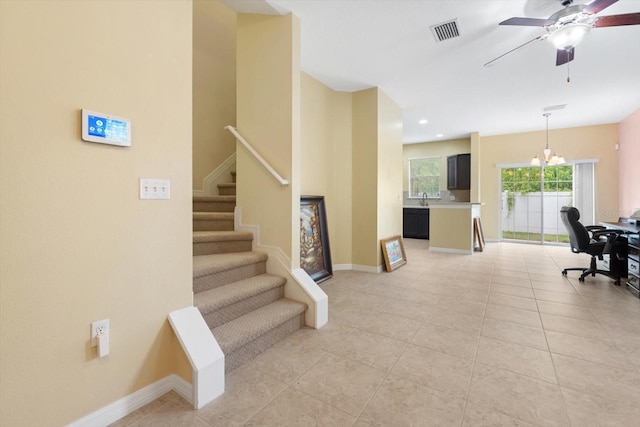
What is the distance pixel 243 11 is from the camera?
103 inches

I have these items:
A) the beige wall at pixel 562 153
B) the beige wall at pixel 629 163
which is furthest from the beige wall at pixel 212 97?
the beige wall at pixel 629 163

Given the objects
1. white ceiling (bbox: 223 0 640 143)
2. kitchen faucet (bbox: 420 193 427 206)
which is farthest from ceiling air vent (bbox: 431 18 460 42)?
kitchen faucet (bbox: 420 193 427 206)

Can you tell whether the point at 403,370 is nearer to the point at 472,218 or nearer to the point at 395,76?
the point at 395,76

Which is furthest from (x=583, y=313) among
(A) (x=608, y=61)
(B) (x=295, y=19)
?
(B) (x=295, y=19)

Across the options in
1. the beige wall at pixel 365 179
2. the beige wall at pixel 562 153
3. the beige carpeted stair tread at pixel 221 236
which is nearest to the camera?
the beige carpeted stair tread at pixel 221 236

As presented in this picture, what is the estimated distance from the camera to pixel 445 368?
1862 mm

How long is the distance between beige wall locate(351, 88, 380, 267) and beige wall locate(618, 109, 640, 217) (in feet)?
16.5

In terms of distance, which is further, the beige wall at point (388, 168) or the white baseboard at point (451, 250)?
the white baseboard at point (451, 250)

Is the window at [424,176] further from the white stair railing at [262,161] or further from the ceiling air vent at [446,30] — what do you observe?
the white stair railing at [262,161]

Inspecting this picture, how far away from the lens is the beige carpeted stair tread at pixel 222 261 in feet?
7.05

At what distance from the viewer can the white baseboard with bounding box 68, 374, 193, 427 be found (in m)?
1.37

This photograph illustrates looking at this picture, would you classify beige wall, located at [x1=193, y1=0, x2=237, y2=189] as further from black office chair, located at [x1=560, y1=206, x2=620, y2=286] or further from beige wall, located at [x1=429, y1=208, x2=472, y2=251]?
black office chair, located at [x1=560, y1=206, x2=620, y2=286]

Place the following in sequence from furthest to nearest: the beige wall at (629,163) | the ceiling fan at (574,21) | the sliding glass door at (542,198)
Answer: the sliding glass door at (542,198), the beige wall at (629,163), the ceiling fan at (574,21)

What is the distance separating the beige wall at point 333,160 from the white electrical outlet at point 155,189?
246 centimetres
